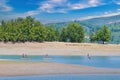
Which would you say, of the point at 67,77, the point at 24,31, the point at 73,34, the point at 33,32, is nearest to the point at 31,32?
the point at 33,32

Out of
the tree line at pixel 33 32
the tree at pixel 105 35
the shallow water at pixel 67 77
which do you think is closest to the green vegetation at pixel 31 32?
the tree line at pixel 33 32

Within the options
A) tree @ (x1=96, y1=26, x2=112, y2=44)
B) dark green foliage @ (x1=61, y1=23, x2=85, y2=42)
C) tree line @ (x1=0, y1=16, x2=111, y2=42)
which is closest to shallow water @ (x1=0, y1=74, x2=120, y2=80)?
tree line @ (x1=0, y1=16, x2=111, y2=42)

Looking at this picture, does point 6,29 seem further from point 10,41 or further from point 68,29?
point 68,29

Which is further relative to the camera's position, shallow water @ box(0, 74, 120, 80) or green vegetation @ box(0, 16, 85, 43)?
green vegetation @ box(0, 16, 85, 43)

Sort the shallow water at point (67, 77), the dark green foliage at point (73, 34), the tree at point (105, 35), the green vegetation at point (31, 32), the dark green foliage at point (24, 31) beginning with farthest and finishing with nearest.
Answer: the dark green foliage at point (73, 34), the tree at point (105, 35), the green vegetation at point (31, 32), the dark green foliage at point (24, 31), the shallow water at point (67, 77)

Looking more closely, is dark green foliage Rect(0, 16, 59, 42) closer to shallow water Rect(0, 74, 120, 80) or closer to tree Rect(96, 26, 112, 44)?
tree Rect(96, 26, 112, 44)

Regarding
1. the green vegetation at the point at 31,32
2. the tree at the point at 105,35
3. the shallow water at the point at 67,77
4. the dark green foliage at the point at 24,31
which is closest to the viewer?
the shallow water at the point at 67,77

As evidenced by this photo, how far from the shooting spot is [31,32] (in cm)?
14075

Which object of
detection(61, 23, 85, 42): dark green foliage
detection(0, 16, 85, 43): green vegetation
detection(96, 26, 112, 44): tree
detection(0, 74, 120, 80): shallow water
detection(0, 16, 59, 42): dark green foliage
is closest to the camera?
detection(0, 74, 120, 80): shallow water

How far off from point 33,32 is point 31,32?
700 mm

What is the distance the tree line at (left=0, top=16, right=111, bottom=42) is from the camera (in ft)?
447

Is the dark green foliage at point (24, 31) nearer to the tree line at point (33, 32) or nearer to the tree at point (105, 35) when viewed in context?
the tree line at point (33, 32)

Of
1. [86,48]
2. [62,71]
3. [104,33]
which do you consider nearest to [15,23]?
[104,33]

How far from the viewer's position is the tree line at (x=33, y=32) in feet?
447
